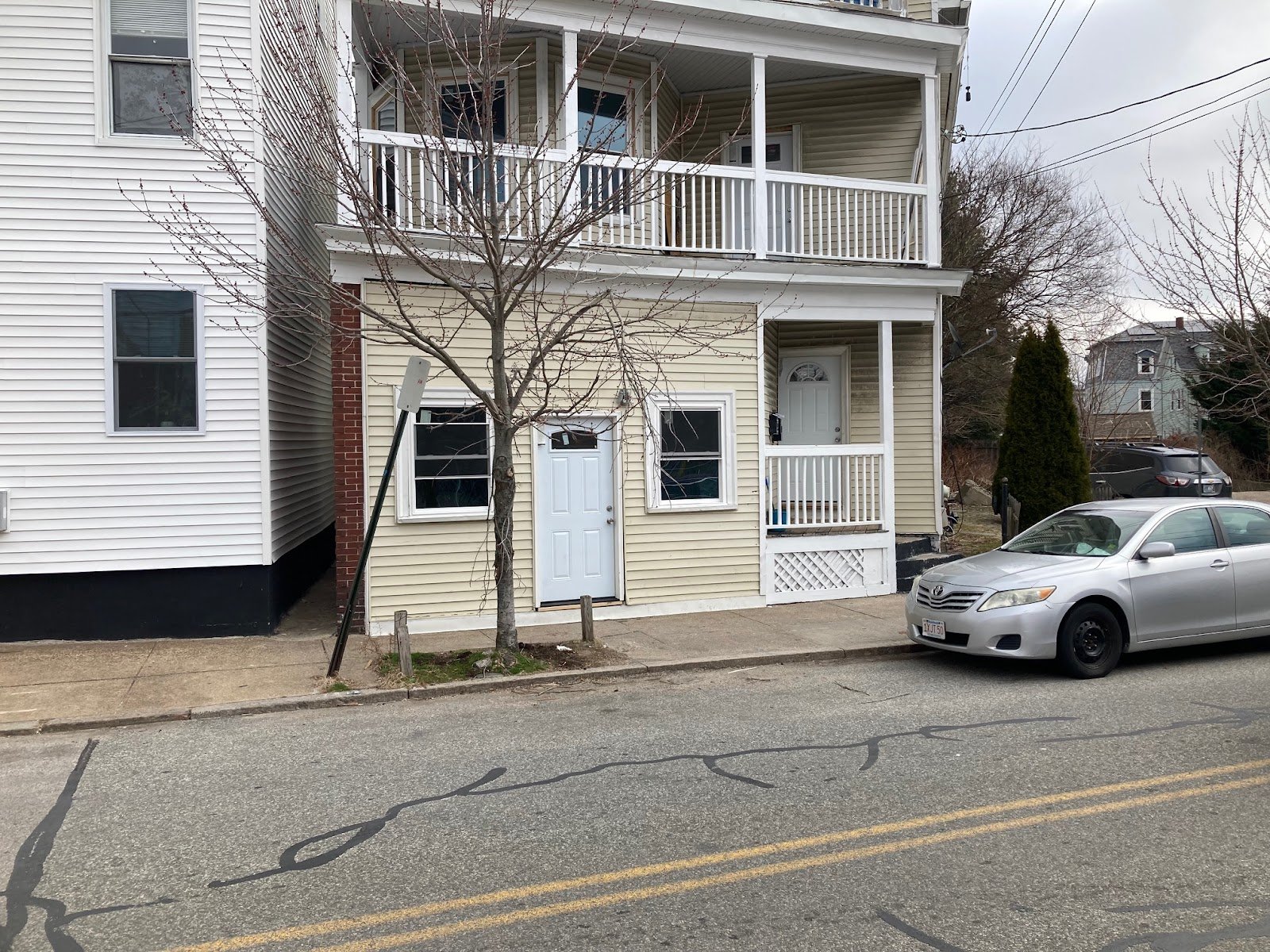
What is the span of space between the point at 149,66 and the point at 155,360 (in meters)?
3.03

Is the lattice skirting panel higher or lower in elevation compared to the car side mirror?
lower

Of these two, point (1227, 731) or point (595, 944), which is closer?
point (595, 944)

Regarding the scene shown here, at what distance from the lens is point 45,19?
33.3 feet

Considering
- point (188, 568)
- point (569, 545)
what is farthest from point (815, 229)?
point (188, 568)

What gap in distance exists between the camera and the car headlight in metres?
8.41

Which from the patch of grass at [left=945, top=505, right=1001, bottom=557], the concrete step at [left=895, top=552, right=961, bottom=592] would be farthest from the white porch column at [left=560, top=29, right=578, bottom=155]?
the patch of grass at [left=945, top=505, right=1001, bottom=557]

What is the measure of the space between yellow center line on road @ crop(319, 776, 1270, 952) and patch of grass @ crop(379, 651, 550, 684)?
462 cm

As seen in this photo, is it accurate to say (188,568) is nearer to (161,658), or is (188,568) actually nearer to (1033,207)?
(161,658)

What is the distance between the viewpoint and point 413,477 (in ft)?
35.4

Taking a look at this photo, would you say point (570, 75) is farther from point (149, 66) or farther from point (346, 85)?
point (149, 66)

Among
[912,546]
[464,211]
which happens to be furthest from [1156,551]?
[464,211]

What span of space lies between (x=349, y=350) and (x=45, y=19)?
4.35 meters

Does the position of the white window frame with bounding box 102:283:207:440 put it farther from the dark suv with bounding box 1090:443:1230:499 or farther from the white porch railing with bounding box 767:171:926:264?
the dark suv with bounding box 1090:443:1230:499

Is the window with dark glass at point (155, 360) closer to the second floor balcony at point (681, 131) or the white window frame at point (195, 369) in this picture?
the white window frame at point (195, 369)
